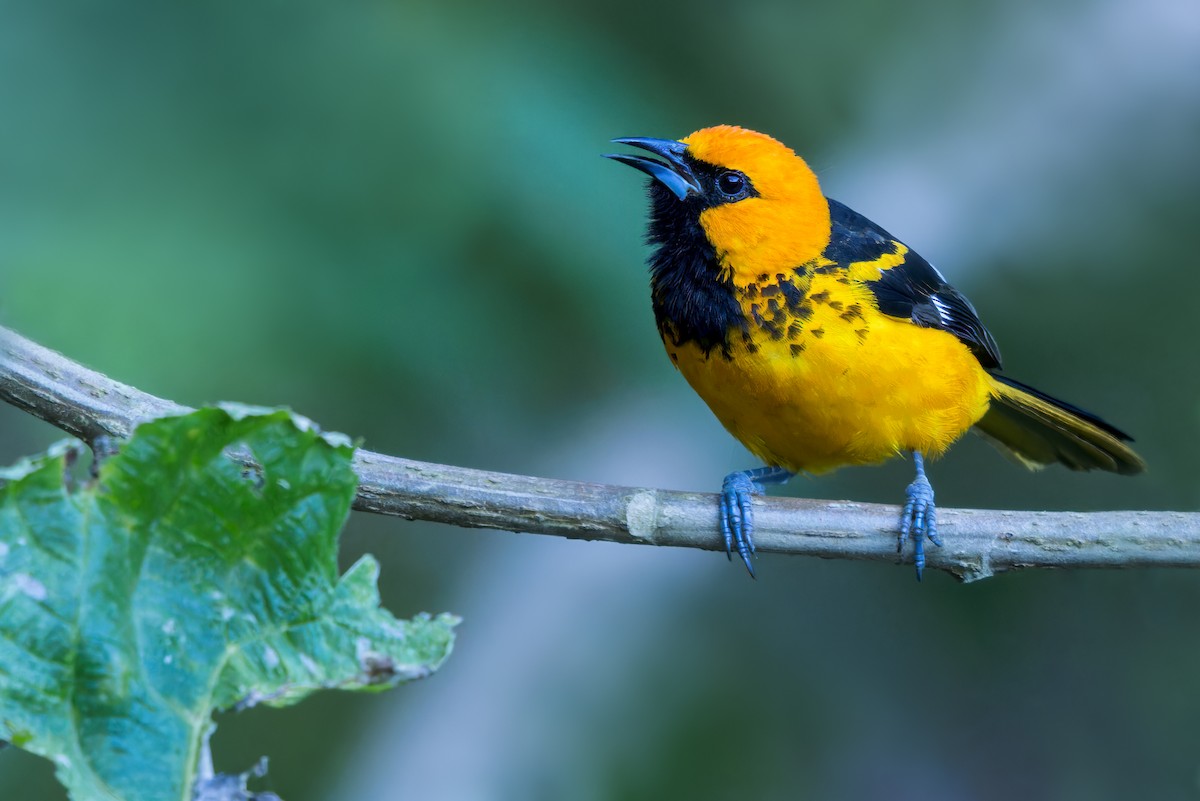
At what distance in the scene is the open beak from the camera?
8.39 ft

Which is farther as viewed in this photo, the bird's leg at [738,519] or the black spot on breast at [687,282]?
the black spot on breast at [687,282]

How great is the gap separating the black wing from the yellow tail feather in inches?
6.4

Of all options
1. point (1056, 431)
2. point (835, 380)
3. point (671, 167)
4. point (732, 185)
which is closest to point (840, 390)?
point (835, 380)

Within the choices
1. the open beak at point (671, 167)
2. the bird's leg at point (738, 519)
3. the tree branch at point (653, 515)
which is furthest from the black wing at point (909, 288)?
the tree branch at point (653, 515)

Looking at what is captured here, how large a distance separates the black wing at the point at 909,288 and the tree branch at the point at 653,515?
65 centimetres

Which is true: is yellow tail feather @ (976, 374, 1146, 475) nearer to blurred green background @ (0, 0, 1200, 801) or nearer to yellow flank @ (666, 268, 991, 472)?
yellow flank @ (666, 268, 991, 472)

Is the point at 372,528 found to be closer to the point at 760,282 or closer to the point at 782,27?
the point at 760,282

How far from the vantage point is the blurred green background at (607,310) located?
2113 millimetres

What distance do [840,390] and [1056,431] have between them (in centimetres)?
95

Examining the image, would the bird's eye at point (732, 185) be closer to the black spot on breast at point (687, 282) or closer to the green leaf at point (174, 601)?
the black spot on breast at point (687, 282)

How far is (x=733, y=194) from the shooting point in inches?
99.9

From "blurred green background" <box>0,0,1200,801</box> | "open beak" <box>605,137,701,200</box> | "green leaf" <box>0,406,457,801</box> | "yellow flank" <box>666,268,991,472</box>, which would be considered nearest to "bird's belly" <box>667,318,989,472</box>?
"yellow flank" <box>666,268,991,472</box>

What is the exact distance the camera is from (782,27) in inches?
126

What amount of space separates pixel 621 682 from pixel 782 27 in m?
1.81
